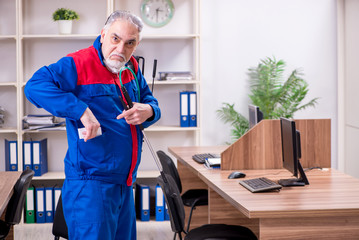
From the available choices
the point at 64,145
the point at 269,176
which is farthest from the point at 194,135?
the point at 269,176

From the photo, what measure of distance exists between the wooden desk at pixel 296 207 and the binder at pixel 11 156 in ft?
7.84

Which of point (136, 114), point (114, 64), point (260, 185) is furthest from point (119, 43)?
point (260, 185)

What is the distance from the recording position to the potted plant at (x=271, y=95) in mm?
5340

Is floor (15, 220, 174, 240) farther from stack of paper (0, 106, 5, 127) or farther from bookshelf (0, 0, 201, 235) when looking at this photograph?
stack of paper (0, 106, 5, 127)

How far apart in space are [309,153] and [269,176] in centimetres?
43

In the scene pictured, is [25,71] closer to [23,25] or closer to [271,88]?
[23,25]

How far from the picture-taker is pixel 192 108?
5238 mm

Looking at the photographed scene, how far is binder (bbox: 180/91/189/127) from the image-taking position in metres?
5.19

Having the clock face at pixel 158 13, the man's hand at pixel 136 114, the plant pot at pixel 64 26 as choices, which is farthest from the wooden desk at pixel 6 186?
the clock face at pixel 158 13

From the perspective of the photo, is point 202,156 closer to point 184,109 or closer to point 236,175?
point 236,175

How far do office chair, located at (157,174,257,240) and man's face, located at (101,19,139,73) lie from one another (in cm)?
63

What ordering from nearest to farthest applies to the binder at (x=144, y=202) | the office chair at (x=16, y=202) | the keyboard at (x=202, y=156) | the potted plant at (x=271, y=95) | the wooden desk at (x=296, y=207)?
1. the wooden desk at (x=296, y=207)
2. the office chair at (x=16, y=202)
3. the keyboard at (x=202, y=156)
4. the binder at (x=144, y=202)
5. the potted plant at (x=271, y=95)

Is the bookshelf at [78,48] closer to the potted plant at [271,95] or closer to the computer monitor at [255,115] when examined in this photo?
the potted plant at [271,95]

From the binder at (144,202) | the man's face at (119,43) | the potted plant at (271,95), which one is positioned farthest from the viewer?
the potted plant at (271,95)
